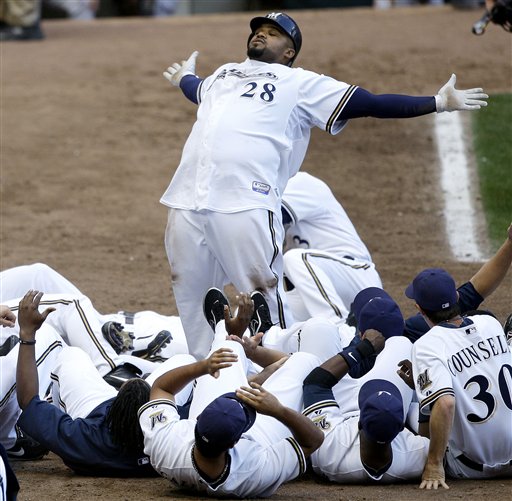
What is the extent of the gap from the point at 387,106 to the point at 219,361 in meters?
1.80

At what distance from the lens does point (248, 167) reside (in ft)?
19.4

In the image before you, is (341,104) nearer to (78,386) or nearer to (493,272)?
(493,272)

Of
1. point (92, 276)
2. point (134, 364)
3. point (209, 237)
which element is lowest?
point (92, 276)

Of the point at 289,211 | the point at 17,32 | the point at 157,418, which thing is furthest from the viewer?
the point at 17,32

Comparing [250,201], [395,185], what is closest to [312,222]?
[250,201]

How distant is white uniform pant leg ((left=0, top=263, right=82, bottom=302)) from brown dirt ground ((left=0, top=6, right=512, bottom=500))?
125 cm

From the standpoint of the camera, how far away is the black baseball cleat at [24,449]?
5.57 meters

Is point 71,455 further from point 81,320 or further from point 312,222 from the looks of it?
point 312,222

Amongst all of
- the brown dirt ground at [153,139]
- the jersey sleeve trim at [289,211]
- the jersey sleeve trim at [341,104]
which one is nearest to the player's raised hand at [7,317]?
the jersey sleeve trim at [341,104]

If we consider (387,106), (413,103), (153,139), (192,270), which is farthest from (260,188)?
(153,139)

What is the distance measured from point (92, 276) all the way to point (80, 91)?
4.46 metres

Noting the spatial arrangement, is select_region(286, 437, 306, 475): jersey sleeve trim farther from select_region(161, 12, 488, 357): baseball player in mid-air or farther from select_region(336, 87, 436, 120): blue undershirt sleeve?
select_region(336, 87, 436, 120): blue undershirt sleeve

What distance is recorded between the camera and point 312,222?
7.58 metres

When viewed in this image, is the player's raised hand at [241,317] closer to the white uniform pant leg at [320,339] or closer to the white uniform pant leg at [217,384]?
the white uniform pant leg at [217,384]
